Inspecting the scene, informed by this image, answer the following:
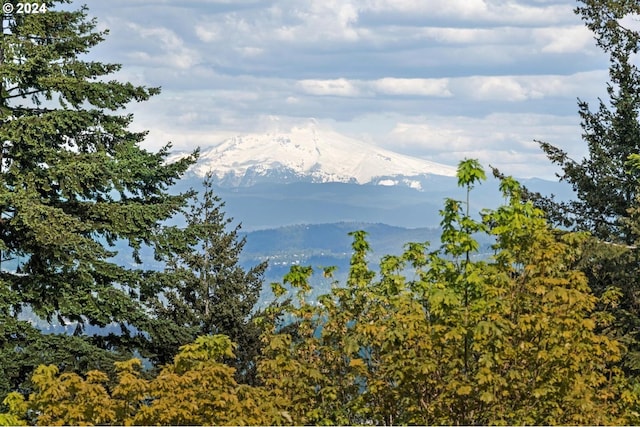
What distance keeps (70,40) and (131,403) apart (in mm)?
13716

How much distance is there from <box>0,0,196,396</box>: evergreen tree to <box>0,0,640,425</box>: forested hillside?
0.05m

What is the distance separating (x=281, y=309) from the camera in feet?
40.8

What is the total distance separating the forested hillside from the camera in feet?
32.2

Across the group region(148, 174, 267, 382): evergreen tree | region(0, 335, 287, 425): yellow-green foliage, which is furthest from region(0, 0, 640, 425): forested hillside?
region(148, 174, 267, 382): evergreen tree

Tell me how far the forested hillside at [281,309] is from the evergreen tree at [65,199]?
48mm

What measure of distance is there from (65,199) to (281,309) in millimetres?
11033

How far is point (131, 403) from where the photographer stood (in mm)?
10008

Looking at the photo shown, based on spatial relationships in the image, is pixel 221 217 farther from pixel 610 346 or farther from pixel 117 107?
pixel 610 346

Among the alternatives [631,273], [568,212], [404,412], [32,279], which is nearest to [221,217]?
[568,212]

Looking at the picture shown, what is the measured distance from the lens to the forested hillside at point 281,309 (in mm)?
9820

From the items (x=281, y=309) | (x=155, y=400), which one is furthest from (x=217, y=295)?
(x=155, y=400)
